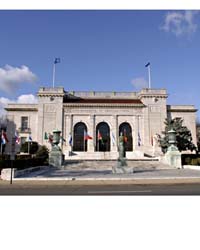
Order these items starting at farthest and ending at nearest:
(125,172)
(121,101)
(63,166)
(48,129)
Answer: (121,101)
(48,129)
(63,166)
(125,172)

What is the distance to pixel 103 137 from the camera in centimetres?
4969

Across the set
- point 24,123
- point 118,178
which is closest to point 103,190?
point 118,178

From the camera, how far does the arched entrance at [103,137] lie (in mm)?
48894

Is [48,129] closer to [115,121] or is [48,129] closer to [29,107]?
[29,107]

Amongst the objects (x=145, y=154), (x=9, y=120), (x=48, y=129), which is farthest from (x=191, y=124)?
(x=9, y=120)

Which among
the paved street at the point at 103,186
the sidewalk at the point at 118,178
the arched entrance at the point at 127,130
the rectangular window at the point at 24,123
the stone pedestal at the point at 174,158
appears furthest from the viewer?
the rectangular window at the point at 24,123

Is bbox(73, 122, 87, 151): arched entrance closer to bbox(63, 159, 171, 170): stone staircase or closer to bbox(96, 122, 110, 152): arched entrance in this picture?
bbox(96, 122, 110, 152): arched entrance

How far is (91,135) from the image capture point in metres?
49.1

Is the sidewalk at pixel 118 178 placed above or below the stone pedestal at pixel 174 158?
below

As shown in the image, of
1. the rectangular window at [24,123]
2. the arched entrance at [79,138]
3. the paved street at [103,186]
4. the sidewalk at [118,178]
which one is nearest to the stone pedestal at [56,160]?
the sidewalk at [118,178]

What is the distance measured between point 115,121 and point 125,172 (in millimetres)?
28743

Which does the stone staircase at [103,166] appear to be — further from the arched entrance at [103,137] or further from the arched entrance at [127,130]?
the arched entrance at [127,130]

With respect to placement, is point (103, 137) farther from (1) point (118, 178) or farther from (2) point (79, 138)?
(1) point (118, 178)

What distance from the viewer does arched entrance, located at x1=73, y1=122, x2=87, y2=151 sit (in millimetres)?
48594
